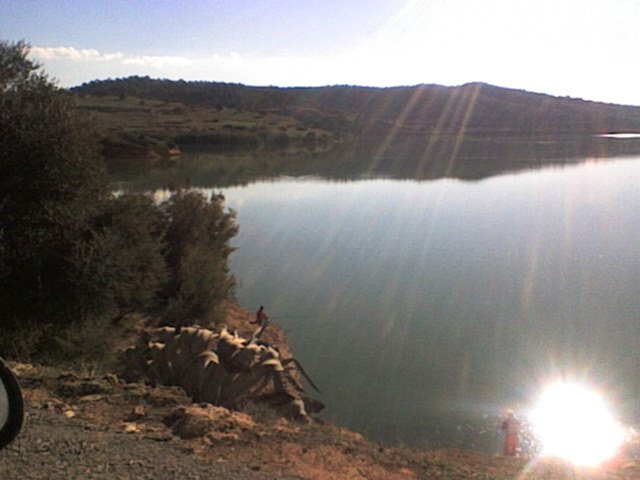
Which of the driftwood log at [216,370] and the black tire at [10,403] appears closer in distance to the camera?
the black tire at [10,403]

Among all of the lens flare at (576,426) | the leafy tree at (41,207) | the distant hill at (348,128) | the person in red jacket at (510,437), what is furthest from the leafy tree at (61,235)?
the lens flare at (576,426)

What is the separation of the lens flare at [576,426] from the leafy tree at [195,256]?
8.10m

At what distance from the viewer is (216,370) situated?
8172 millimetres

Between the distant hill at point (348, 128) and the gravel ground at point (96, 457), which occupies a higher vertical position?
the distant hill at point (348, 128)

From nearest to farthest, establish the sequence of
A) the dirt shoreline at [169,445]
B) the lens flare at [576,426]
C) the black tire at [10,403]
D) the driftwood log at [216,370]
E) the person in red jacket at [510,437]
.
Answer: the black tire at [10,403], the dirt shoreline at [169,445], the driftwood log at [216,370], the person in red jacket at [510,437], the lens flare at [576,426]

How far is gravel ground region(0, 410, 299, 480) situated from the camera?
14.4 feet

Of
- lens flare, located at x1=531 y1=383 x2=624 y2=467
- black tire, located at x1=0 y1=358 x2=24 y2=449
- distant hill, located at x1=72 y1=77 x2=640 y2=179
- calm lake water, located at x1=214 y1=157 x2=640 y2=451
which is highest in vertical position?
distant hill, located at x1=72 y1=77 x2=640 y2=179

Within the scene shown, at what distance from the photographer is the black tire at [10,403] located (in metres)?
2.32

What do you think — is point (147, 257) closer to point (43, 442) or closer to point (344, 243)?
point (43, 442)

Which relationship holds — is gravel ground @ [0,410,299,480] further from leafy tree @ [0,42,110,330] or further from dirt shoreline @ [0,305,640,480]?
leafy tree @ [0,42,110,330]

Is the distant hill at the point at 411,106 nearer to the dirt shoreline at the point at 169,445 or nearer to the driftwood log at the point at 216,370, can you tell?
the driftwood log at the point at 216,370

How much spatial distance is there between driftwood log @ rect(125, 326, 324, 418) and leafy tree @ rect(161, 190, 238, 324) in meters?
6.90

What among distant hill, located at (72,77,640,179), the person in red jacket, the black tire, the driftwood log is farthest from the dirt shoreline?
distant hill, located at (72,77,640,179)

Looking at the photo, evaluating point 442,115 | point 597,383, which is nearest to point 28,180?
point 597,383
